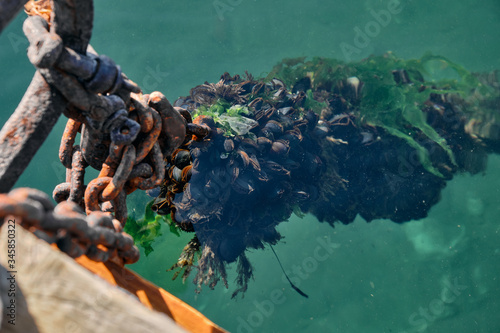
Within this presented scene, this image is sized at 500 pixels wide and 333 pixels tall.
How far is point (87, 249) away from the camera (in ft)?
2.36

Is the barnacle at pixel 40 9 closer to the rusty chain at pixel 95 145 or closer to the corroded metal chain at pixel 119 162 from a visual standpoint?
the rusty chain at pixel 95 145

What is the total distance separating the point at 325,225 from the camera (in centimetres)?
213

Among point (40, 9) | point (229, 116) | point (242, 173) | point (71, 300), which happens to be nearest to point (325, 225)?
point (242, 173)

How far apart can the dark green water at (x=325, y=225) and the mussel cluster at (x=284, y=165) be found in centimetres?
19

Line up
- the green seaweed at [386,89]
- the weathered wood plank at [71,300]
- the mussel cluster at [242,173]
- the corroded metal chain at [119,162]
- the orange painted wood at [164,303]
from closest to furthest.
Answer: the weathered wood plank at [71,300]
the orange painted wood at [164,303]
the corroded metal chain at [119,162]
the mussel cluster at [242,173]
the green seaweed at [386,89]

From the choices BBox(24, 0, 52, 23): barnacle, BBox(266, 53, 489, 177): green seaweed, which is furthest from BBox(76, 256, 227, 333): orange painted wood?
BBox(266, 53, 489, 177): green seaweed

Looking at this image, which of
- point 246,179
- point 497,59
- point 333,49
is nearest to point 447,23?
point 497,59

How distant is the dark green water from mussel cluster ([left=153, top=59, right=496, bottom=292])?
19 centimetres

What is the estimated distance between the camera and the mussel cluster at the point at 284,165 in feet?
5.24

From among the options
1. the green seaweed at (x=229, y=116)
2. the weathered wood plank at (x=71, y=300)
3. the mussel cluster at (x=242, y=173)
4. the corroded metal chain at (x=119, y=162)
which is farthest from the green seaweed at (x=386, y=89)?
the weathered wood plank at (x=71, y=300)

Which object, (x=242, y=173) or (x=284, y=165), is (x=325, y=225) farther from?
(x=242, y=173)

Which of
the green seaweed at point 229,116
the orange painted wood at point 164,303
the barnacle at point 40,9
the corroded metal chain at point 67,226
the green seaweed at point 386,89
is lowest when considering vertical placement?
the orange painted wood at point 164,303

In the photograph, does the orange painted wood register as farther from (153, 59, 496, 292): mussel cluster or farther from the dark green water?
the dark green water

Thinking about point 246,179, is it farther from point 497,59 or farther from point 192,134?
point 497,59
